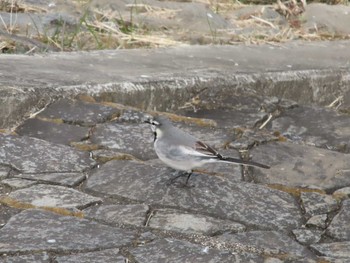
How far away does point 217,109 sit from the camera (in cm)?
480

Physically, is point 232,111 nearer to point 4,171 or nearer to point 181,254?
point 4,171

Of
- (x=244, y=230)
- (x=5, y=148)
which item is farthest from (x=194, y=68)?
(x=244, y=230)

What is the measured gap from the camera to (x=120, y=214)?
3387 mm

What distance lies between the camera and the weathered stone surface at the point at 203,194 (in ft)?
11.4

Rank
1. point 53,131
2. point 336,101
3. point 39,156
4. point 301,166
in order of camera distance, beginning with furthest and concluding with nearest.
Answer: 1. point 336,101
2. point 53,131
3. point 301,166
4. point 39,156

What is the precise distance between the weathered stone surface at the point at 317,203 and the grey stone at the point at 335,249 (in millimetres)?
307

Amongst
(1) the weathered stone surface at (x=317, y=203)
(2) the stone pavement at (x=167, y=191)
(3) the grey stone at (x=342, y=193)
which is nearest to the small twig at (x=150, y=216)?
(2) the stone pavement at (x=167, y=191)

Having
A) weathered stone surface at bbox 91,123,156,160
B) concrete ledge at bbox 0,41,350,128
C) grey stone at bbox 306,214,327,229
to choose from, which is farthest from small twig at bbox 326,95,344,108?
grey stone at bbox 306,214,327,229

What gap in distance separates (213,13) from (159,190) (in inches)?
137

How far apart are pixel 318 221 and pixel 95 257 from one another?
96cm

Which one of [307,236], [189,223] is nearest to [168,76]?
[189,223]

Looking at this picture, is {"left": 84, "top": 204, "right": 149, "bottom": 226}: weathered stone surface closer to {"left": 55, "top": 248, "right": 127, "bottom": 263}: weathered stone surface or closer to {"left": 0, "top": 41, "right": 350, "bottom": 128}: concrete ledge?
{"left": 55, "top": 248, "right": 127, "bottom": 263}: weathered stone surface

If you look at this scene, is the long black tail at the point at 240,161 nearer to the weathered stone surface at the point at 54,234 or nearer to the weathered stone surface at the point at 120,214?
the weathered stone surface at the point at 120,214

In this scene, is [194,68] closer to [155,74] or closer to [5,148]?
[155,74]
